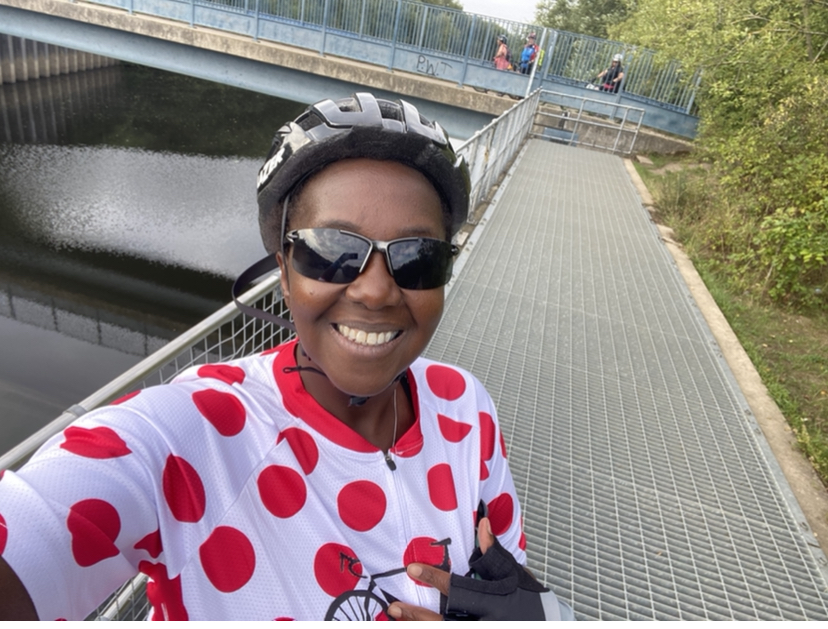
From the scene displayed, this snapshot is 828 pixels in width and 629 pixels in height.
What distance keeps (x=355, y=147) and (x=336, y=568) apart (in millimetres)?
890

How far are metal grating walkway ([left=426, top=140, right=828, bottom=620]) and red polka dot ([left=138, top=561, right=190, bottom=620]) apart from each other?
74.8 inches

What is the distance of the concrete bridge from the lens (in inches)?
470

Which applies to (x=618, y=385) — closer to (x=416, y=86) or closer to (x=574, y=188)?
(x=574, y=188)

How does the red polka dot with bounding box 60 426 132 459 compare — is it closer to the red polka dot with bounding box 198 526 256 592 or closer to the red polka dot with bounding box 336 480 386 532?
the red polka dot with bounding box 198 526 256 592

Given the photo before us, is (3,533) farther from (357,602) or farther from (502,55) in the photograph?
(502,55)

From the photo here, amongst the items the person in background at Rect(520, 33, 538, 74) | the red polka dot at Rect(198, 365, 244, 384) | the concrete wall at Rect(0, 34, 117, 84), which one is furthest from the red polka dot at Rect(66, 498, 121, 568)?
the concrete wall at Rect(0, 34, 117, 84)

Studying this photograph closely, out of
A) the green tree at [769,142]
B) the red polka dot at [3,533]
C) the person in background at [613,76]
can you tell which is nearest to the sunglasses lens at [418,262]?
the red polka dot at [3,533]

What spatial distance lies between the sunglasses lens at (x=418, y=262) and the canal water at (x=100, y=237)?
40.0 ft

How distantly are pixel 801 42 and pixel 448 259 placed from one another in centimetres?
1117

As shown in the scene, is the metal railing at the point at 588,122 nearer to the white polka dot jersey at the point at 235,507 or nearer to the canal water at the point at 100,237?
the canal water at the point at 100,237

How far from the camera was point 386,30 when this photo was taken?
13008mm

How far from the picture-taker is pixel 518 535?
1383 mm

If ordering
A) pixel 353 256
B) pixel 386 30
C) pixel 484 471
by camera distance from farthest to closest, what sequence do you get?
pixel 386 30 → pixel 484 471 → pixel 353 256

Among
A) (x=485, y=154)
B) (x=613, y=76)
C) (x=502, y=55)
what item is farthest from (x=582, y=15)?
(x=485, y=154)
